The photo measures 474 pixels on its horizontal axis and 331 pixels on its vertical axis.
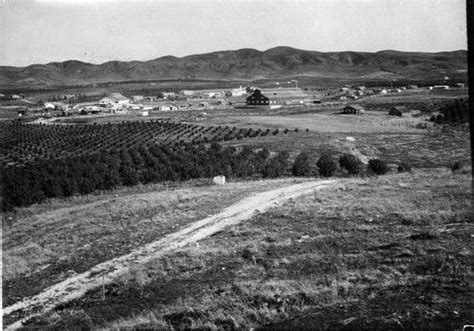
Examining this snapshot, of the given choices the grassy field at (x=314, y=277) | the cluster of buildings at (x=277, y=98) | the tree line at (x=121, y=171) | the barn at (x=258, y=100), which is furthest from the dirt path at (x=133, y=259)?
the cluster of buildings at (x=277, y=98)

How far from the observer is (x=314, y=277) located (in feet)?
37.9

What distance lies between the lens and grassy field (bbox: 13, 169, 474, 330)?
895 centimetres

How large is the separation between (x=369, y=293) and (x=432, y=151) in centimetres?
3496

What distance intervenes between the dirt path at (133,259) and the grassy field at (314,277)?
55 centimetres

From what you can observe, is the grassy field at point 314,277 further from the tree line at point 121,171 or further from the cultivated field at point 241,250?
the tree line at point 121,171

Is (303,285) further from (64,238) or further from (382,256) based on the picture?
(64,238)

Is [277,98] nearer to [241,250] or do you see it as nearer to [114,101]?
[114,101]

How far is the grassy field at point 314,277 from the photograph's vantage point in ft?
29.4

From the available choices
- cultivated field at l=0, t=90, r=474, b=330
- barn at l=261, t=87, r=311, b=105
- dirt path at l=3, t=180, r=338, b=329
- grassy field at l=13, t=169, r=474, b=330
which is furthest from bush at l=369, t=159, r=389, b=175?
barn at l=261, t=87, r=311, b=105

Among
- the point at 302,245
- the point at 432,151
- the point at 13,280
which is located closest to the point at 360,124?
the point at 432,151

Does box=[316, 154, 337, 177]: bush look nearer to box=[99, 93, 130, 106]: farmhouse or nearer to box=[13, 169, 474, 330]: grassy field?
box=[13, 169, 474, 330]: grassy field

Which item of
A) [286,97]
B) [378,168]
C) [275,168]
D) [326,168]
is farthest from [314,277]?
[286,97]

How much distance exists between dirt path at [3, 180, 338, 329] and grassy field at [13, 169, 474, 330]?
1.79 ft

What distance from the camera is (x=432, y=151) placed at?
41.1 m
